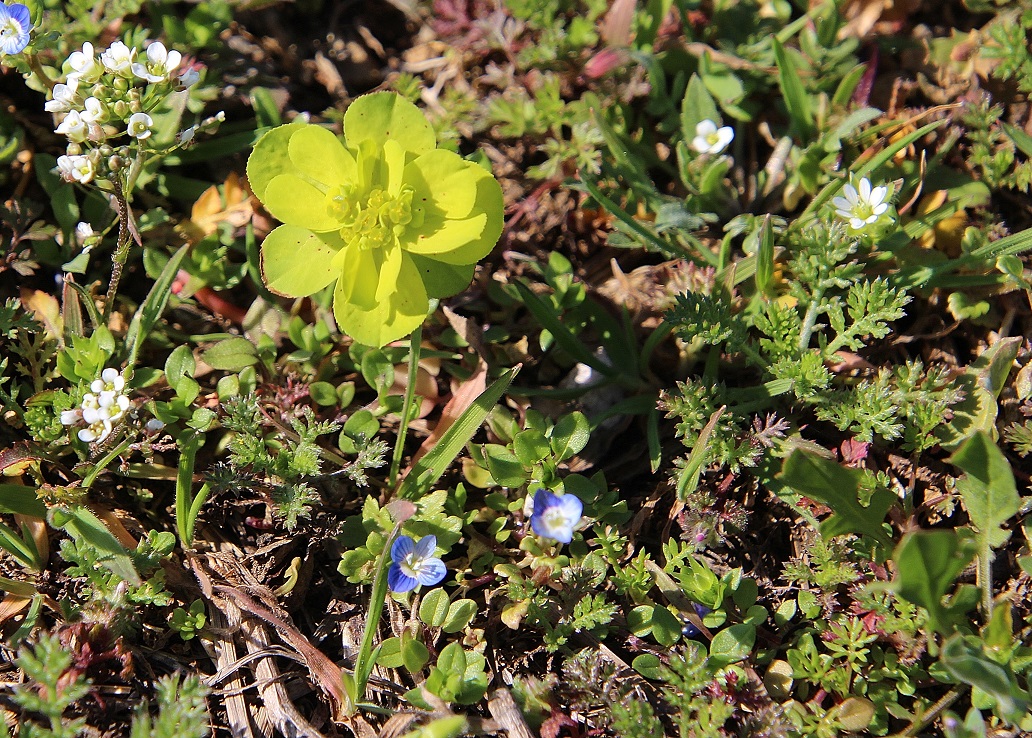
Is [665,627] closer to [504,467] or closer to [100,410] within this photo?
[504,467]

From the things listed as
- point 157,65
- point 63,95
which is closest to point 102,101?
point 63,95

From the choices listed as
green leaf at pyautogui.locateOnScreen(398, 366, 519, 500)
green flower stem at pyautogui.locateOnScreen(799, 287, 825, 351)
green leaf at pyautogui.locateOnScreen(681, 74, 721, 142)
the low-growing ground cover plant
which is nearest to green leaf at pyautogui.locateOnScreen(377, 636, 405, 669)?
the low-growing ground cover plant

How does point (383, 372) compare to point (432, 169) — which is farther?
point (383, 372)

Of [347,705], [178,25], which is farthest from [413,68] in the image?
[347,705]

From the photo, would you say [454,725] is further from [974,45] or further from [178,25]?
[974,45]

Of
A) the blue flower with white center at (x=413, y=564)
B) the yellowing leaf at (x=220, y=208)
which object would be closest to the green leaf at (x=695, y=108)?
the yellowing leaf at (x=220, y=208)
